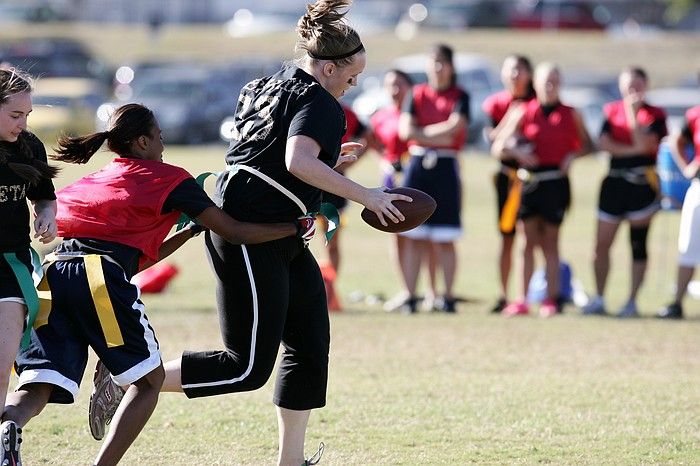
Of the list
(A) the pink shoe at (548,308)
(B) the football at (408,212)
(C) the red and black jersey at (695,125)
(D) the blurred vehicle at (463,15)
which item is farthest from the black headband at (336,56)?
(D) the blurred vehicle at (463,15)

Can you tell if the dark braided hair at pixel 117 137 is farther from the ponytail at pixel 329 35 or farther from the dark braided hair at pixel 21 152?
the ponytail at pixel 329 35

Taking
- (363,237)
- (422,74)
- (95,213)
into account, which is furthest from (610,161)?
(422,74)

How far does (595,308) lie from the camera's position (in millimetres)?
10242

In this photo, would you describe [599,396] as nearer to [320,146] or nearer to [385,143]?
[320,146]

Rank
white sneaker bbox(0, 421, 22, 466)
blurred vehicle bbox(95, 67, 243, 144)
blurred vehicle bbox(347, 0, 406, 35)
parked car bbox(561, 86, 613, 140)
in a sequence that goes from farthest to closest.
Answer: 1. blurred vehicle bbox(347, 0, 406, 35)
2. blurred vehicle bbox(95, 67, 243, 144)
3. parked car bbox(561, 86, 613, 140)
4. white sneaker bbox(0, 421, 22, 466)

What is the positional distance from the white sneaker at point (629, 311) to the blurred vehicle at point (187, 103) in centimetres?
1873

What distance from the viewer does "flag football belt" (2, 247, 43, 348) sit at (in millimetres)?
4556

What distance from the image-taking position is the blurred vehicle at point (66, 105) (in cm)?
2534

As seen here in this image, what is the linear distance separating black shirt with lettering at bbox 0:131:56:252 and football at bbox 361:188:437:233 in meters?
1.21

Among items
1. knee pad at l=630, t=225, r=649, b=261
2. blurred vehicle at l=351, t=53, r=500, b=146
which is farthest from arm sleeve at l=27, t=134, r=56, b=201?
blurred vehicle at l=351, t=53, r=500, b=146

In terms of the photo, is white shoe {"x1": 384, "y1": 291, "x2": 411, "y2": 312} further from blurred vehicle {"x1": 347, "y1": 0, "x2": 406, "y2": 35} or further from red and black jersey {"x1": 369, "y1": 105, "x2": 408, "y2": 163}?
blurred vehicle {"x1": 347, "y1": 0, "x2": 406, "y2": 35}

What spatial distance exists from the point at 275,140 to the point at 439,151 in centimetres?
559

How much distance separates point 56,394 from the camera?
463cm

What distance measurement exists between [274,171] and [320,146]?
0.81 ft
